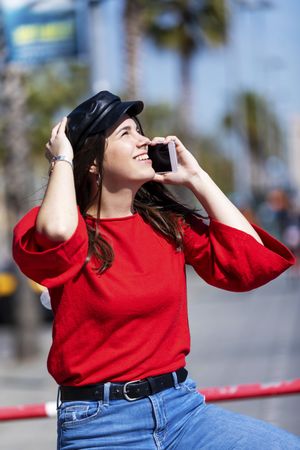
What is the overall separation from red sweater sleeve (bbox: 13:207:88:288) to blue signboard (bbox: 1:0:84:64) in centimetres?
800

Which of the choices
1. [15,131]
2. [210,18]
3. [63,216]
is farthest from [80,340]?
[210,18]

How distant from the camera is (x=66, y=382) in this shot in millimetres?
2947

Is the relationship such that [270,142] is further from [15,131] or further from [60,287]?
[60,287]

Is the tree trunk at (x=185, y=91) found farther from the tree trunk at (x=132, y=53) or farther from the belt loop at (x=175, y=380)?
the belt loop at (x=175, y=380)

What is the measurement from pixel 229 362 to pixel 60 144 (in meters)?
7.28

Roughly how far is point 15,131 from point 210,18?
1988 centimetres

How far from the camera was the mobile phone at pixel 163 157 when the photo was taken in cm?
317

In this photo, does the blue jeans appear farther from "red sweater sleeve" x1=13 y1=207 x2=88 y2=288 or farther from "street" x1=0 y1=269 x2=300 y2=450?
"street" x1=0 y1=269 x2=300 y2=450

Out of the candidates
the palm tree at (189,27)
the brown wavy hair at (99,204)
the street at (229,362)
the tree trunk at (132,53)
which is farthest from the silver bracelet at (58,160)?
the palm tree at (189,27)

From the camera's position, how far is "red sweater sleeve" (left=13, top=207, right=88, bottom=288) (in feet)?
9.26

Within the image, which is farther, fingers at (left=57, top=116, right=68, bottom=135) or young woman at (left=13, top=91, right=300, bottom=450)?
fingers at (left=57, top=116, right=68, bottom=135)

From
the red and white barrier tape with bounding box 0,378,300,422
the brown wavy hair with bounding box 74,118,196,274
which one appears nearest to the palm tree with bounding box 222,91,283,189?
the red and white barrier tape with bounding box 0,378,300,422

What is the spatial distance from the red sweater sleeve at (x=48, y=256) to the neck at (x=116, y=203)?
0.23 metres

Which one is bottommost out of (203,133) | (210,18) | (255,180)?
(255,180)
